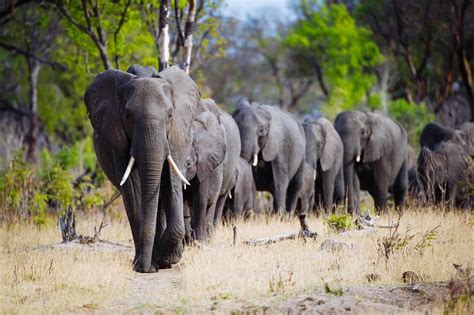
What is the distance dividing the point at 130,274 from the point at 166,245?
62 cm

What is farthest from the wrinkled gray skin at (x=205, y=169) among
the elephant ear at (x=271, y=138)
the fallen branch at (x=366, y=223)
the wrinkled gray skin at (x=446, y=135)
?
the wrinkled gray skin at (x=446, y=135)

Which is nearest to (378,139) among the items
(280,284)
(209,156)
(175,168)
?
(209,156)

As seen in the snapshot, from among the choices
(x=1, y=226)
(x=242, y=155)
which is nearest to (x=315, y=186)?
(x=242, y=155)

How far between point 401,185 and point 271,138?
187 inches

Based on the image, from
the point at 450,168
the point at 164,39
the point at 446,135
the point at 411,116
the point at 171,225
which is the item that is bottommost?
the point at 171,225

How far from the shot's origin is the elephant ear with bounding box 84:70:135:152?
10500mm

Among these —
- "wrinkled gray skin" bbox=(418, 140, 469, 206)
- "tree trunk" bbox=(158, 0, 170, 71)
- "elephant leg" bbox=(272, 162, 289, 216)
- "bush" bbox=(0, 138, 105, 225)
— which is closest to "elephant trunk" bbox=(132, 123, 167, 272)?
"bush" bbox=(0, 138, 105, 225)

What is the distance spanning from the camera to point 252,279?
9.78 metres

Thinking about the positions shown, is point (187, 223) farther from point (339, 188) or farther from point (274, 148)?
point (339, 188)

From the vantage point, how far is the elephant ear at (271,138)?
17.4 meters

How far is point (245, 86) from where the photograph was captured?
65.4 meters

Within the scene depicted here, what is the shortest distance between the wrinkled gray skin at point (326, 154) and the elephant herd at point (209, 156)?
0.07 ft

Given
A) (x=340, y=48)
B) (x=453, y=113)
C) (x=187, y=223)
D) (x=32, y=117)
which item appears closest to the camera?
(x=187, y=223)

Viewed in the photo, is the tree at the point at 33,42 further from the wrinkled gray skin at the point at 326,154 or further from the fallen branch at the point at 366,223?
the fallen branch at the point at 366,223
